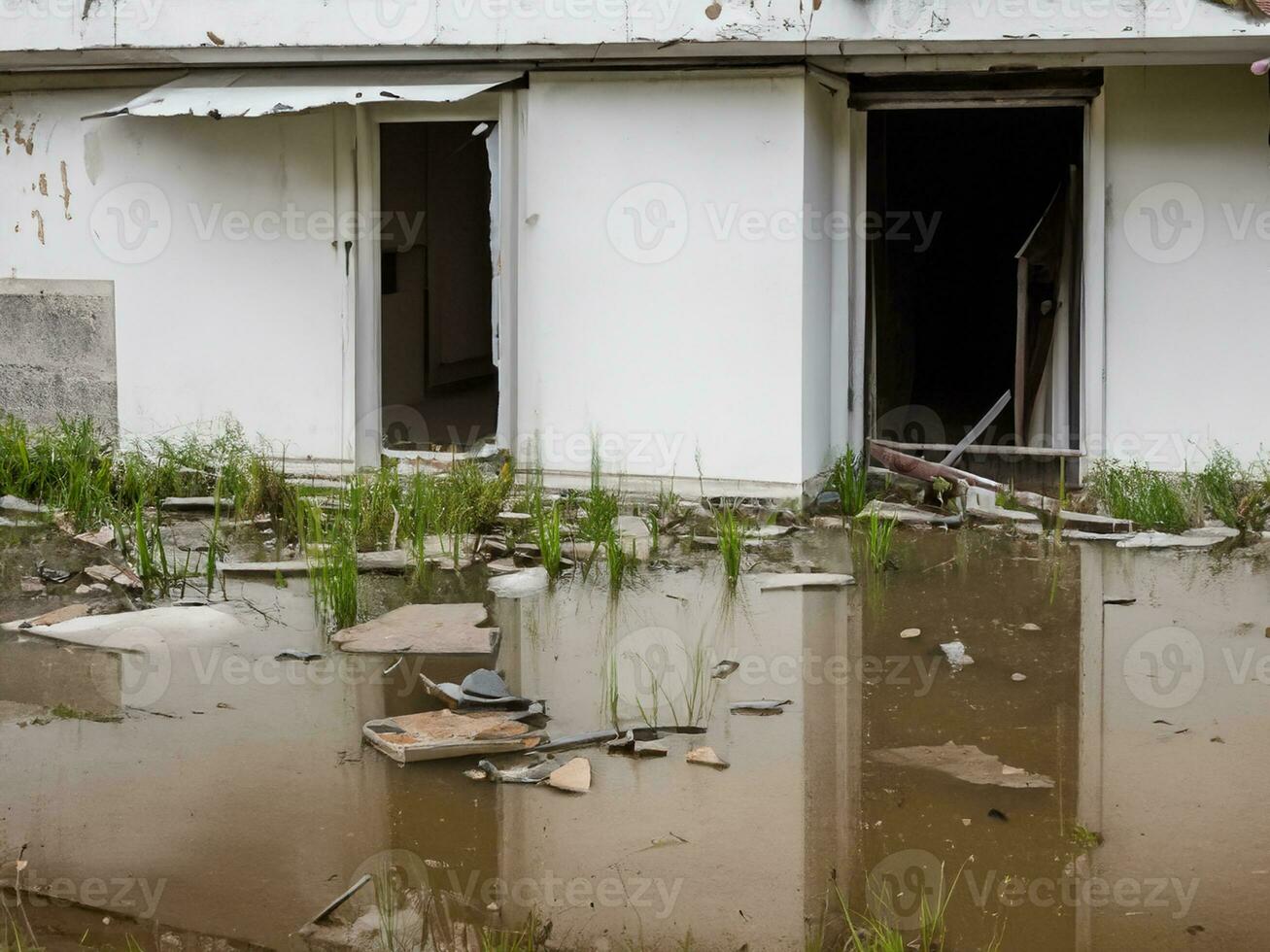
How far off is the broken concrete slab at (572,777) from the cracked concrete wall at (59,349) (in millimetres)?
6301

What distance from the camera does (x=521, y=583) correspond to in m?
7.25

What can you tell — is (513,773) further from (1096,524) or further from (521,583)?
(1096,524)

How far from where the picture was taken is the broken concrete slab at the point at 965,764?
470 centimetres

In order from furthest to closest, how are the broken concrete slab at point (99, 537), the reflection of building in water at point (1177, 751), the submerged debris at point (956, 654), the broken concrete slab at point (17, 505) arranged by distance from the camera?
the broken concrete slab at point (17, 505) → the broken concrete slab at point (99, 537) → the submerged debris at point (956, 654) → the reflection of building in water at point (1177, 751)

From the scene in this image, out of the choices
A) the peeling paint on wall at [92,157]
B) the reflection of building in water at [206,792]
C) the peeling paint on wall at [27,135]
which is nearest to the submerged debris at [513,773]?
the reflection of building in water at [206,792]

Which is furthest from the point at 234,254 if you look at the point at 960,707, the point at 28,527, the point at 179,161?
the point at 960,707

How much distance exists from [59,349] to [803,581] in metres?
5.63

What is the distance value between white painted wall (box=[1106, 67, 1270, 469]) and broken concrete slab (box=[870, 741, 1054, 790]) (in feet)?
16.3

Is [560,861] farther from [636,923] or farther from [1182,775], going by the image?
[1182,775]

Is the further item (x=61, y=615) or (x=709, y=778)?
(x=61, y=615)

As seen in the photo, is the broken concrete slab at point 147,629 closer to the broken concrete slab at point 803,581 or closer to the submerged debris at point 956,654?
the broken concrete slab at point 803,581

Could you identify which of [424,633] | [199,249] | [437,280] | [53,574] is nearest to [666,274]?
[199,249]

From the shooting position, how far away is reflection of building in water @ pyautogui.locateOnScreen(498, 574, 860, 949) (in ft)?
12.7

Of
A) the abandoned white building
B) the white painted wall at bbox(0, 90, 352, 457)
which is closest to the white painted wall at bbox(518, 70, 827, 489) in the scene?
the abandoned white building
